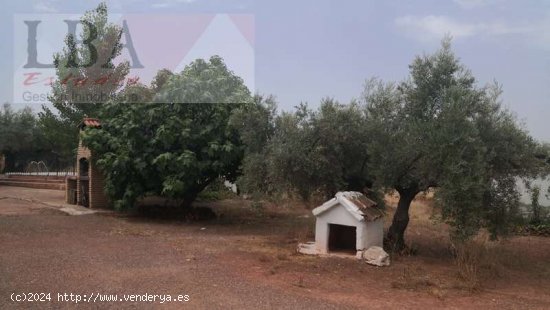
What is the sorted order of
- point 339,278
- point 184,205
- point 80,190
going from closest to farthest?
point 339,278, point 184,205, point 80,190

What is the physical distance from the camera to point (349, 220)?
9469 mm

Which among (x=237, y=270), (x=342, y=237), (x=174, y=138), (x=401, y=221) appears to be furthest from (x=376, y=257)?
(x=174, y=138)

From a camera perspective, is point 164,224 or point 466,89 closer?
point 466,89

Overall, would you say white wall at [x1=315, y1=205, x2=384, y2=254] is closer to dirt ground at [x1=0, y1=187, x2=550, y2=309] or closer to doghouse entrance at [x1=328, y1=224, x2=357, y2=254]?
dirt ground at [x1=0, y1=187, x2=550, y2=309]

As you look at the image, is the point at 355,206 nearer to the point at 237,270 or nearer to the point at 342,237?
the point at 342,237

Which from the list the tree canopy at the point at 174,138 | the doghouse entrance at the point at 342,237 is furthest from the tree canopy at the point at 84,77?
the doghouse entrance at the point at 342,237

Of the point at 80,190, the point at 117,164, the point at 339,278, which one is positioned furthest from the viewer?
the point at 80,190

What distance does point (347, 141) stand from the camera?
10.4 meters

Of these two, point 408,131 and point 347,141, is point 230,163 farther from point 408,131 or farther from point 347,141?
point 408,131

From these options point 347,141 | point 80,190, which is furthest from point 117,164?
point 347,141

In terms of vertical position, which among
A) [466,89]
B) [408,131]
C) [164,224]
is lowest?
[164,224]

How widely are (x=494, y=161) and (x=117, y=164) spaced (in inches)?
399

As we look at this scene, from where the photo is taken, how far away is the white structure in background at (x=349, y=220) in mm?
9281

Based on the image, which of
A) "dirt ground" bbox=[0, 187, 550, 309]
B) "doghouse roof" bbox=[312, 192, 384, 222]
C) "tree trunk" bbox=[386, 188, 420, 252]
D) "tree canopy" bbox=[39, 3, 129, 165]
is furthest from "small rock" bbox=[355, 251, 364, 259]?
"tree canopy" bbox=[39, 3, 129, 165]
